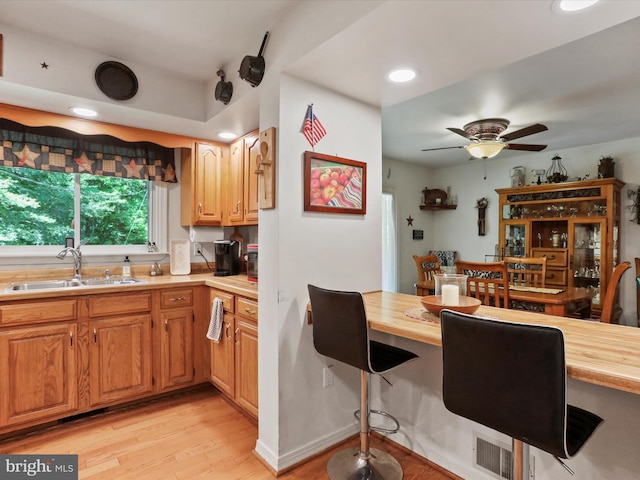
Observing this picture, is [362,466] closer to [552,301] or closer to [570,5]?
[552,301]

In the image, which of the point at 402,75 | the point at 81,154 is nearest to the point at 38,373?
the point at 81,154

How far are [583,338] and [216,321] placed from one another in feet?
7.19

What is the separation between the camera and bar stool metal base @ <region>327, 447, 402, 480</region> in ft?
5.99

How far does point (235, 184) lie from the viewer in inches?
123

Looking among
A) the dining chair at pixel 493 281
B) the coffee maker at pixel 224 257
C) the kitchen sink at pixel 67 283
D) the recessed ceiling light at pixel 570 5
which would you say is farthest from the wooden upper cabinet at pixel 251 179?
the recessed ceiling light at pixel 570 5

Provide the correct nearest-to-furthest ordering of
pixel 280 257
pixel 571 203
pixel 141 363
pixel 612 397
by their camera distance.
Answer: pixel 612 397 < pixel 280 257 < pixel 141 363 < pixel 571 203

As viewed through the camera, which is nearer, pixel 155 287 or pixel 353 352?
pixel 353 352

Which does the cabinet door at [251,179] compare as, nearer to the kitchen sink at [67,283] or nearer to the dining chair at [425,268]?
the kitchen sink at [67,283]

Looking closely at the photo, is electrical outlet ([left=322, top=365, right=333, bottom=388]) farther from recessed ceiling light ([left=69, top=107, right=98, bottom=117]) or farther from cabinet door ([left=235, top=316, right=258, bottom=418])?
recessed ceiling light ([left=69, top=107, right=98, bottom=117])

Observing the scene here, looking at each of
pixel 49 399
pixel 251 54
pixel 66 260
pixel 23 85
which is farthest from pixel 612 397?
pixel 66 260

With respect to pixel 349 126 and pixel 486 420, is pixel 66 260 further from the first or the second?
pixel 486 420

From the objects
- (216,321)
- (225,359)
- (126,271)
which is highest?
(126,271)

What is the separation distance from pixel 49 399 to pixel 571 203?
5.49 metres

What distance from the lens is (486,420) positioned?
112cm
